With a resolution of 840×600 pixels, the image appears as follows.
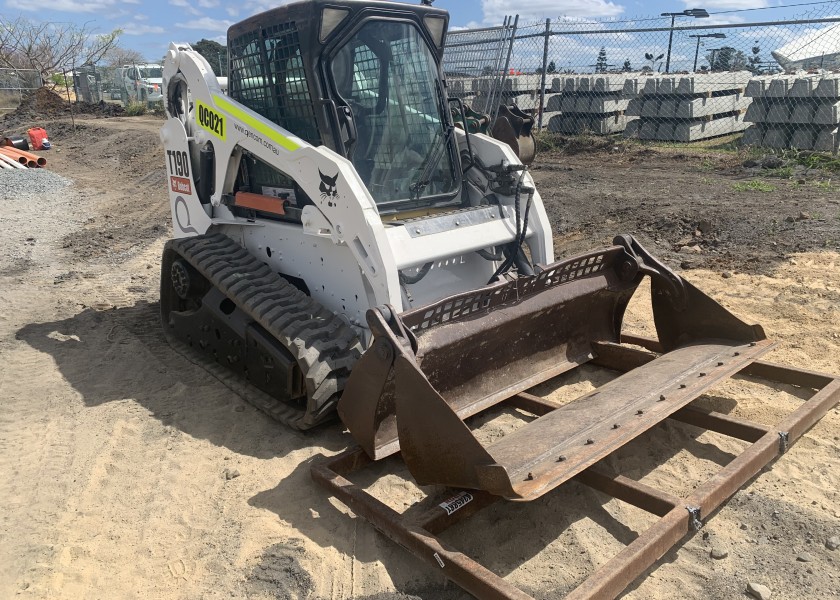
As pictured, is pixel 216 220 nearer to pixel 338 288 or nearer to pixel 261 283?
pixel 261 283

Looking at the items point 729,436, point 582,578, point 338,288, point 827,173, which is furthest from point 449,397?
point 827,173

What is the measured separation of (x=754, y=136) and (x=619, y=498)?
10520 millimetres

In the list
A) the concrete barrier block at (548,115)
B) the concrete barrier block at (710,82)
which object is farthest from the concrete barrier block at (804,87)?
the concrete barrier block at (548,115)

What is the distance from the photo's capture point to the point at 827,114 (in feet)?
35.1

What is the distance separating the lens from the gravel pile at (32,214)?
→ 8328 millimetres

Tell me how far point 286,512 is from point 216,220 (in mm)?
2413

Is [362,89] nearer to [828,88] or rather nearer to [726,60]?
[828,88]

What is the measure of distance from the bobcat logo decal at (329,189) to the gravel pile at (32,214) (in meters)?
5.05

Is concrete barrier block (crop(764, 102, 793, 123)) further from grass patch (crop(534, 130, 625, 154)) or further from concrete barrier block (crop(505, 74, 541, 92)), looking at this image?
concrete barrier block (crop(505, 74, 541, 92))

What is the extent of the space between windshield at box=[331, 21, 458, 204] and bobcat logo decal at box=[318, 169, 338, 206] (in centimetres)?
36

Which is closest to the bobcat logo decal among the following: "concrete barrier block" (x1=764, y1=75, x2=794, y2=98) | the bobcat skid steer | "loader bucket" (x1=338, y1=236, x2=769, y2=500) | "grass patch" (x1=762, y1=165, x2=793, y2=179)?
the bobcat skid steer

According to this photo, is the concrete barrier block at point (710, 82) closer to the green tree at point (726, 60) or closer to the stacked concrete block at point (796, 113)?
the green tree at point (726, 60)

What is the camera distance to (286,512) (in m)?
3.34

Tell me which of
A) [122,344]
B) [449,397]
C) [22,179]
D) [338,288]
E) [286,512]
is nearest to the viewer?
[286,512]
